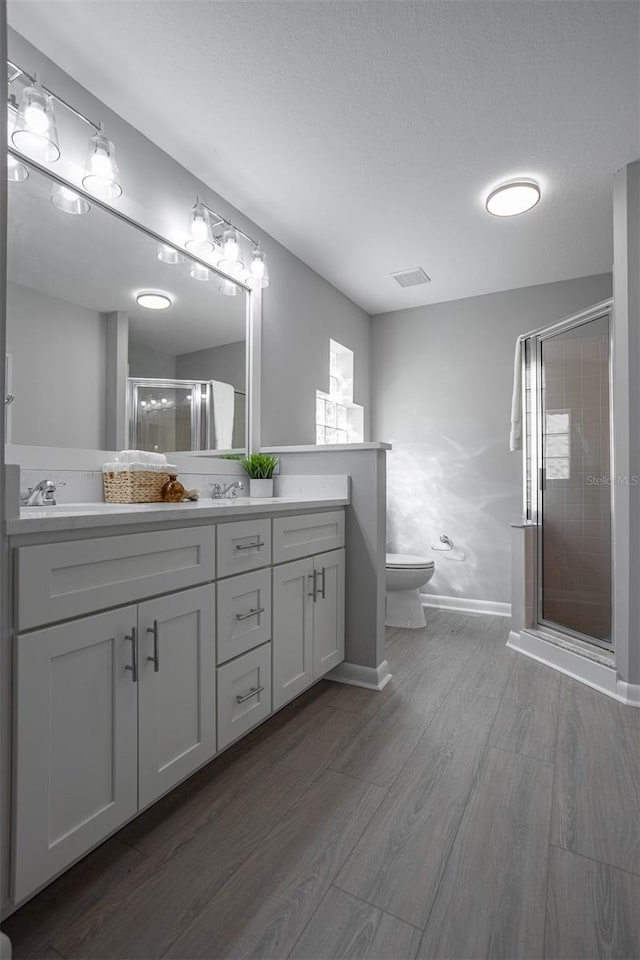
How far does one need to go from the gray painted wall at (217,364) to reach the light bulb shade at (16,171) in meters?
0.82

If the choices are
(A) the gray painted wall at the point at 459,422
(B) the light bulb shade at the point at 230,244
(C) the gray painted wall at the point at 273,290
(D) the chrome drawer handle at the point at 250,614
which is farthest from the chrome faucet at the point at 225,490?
(A) the gray painted wall at the point at 459,422

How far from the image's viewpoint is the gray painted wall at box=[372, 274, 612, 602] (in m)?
3.54

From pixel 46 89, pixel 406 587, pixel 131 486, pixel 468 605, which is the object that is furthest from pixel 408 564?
pixel 46 89

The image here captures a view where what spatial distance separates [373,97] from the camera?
6.01 ft

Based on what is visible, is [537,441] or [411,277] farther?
[411,277]

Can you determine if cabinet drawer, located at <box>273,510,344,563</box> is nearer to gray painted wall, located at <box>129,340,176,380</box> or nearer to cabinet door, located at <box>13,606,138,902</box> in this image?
cabinet door, located at <box>13,606,138,902</box>

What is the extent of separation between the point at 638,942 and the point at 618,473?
5.79ft

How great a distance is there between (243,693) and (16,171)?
1.87 m

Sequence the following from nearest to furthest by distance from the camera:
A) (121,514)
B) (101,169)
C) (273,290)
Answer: (121,514) → (101,169) → (273,290)

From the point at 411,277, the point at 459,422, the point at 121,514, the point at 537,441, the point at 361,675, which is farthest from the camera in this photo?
the point at 459,422

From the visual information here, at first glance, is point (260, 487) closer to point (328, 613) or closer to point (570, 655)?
point (328, 613)

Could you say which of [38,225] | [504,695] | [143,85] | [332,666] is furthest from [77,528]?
[504,695]

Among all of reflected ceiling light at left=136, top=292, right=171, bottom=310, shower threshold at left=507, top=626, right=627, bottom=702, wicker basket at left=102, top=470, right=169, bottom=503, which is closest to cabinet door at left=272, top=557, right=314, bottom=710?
wicker basket at left=102, top=470, right=169, bottom=503

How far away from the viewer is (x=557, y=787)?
4.85ft
